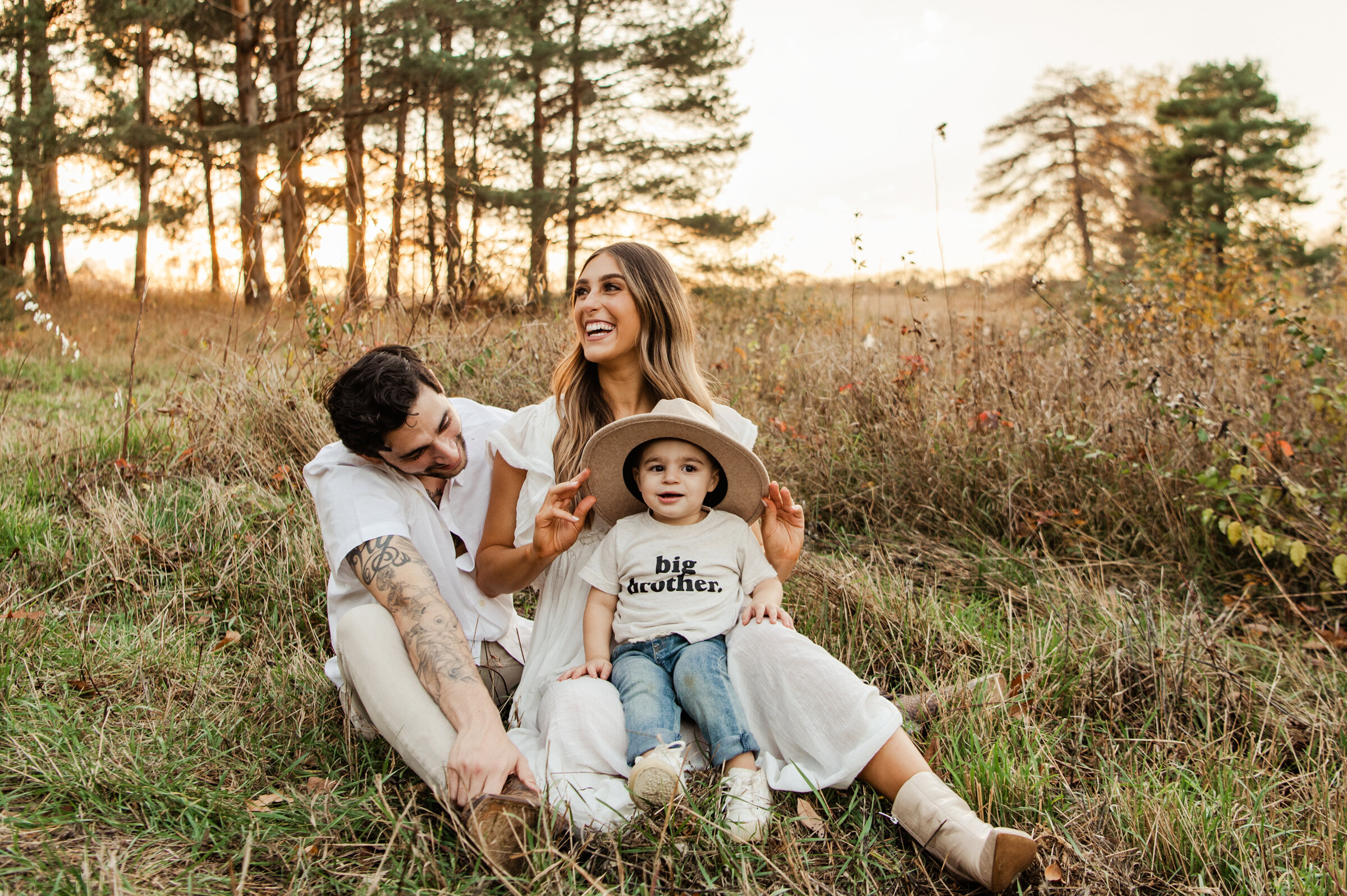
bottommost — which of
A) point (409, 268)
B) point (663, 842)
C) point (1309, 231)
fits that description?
point (663, 842)

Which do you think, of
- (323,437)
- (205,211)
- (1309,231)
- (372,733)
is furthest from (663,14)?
(372,733)

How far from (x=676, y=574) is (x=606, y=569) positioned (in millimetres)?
204

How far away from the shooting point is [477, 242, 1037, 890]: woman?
190 centimetres

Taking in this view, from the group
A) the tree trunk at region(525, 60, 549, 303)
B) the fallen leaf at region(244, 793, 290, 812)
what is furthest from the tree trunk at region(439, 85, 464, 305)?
the tree trunk at region(525, 60, 549, 303)

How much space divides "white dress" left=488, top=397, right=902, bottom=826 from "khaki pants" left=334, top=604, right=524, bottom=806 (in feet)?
0.76

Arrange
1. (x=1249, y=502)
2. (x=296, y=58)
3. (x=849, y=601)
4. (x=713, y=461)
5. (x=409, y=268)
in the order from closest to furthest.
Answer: (x=713, y=461) → (x=849, y=601) → (x=1249, y=502) → (x=409, y=268) → (x=296, y=58)

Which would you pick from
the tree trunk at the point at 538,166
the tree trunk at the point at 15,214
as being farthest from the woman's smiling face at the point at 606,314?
the tree trunk at the point at 15,214

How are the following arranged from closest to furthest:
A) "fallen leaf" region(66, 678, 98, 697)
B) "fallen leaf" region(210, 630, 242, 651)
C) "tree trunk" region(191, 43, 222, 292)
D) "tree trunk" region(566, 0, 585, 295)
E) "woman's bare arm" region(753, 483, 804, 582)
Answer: "woman's bare arm" region(753, 483, 804, 582)
"fallen leaf" region(66, 678, 98, 697)
"fallen leaf" region(210, 630, 242, 651)
"tree trunk" region(191, 43, 222, 292)
"tree trunk" region(566, 0, 585, 295)

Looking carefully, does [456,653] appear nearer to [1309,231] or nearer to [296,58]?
[1309,231]

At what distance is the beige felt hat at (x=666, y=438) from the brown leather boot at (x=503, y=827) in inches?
34.3

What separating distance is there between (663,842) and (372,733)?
929 mm

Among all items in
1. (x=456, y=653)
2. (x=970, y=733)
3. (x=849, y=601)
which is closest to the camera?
(x=456, y=653)

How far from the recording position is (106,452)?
438cm

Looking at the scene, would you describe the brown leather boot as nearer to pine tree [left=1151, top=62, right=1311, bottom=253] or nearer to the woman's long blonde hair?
the woman's long blonde hair
